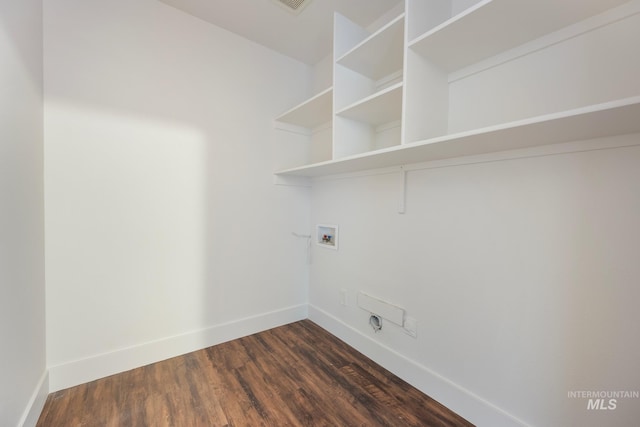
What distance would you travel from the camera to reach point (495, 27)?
1048 mm

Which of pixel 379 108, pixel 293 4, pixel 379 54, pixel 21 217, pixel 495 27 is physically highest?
pixel 293 4

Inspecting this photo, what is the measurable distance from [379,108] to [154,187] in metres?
1.59

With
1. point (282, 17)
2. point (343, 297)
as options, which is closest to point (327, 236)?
point (343, 297)

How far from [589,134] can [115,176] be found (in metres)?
2.41

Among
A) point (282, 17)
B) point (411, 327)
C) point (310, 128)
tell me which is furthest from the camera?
point (310, 128)

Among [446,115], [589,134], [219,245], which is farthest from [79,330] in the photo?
[589,134]

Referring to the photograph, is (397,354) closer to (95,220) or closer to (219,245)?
(219,245)

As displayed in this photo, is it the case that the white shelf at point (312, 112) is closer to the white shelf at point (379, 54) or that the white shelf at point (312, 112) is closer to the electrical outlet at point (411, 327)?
the white shelf at point (379, 54)

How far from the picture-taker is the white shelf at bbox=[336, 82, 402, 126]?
1.32m

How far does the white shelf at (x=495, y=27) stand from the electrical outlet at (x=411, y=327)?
148 cm

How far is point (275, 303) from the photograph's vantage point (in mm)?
2355

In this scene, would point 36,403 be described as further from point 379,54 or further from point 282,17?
point 282,17

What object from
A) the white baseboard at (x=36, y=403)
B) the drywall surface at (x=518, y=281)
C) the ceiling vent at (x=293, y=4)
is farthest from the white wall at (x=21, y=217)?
the drywall surface at (x=518, y=281)

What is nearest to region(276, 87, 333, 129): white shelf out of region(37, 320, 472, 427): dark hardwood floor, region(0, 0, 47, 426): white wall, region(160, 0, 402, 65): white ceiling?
region(160, 0, 402, 65): white ceiling
